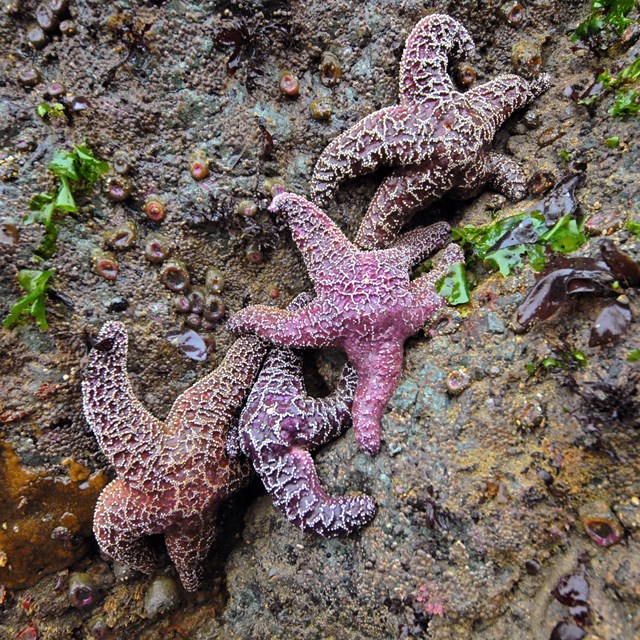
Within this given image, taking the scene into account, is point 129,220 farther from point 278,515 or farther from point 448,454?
point 448,454

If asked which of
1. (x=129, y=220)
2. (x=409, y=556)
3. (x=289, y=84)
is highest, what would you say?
(x=289, y=84)

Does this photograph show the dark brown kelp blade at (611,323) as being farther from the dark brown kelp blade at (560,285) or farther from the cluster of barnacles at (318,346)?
the cluster of barnacles at (318,346)

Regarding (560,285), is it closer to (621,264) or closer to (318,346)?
(621,264)

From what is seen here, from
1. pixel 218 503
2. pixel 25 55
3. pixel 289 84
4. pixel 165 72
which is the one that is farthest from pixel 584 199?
pixel 25 55

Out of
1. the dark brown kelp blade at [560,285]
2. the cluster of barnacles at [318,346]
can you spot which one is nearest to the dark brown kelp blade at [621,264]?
the dark brown kelp blade at [560,285]

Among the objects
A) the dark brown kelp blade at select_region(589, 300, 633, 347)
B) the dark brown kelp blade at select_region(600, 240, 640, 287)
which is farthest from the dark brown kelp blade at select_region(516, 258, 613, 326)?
the dark brown kelp blade at select_region(589, 300, 633, 347)

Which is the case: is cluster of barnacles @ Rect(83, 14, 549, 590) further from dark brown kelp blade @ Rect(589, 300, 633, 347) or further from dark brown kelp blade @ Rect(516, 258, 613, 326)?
dark brown kelp blade @ Rect(589, 300, 633, 347)
